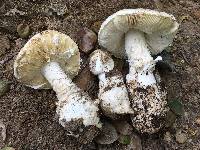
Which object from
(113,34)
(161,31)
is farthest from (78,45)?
(161,31)

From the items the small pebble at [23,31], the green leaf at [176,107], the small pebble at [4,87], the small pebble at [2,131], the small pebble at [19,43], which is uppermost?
the small pebble at [23,31]

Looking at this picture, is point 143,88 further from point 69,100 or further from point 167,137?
point 69,100

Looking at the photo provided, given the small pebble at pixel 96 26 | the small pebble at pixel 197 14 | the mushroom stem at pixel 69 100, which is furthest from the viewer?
the small pebble at pixel 197 14

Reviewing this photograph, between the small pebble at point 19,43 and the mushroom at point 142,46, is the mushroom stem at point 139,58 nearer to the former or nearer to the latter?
the mushroom at point 142,46

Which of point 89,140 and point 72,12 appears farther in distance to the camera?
point 72,12

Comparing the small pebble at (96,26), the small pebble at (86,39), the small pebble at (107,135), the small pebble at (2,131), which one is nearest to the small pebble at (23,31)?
the small pebble at (86,39)

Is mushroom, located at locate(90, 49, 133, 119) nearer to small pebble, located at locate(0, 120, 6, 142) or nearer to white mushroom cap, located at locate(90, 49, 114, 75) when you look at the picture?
white mushroom cap, located at locate(90, 49, 114, 75)

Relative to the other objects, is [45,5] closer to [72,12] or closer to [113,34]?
[72,12]
